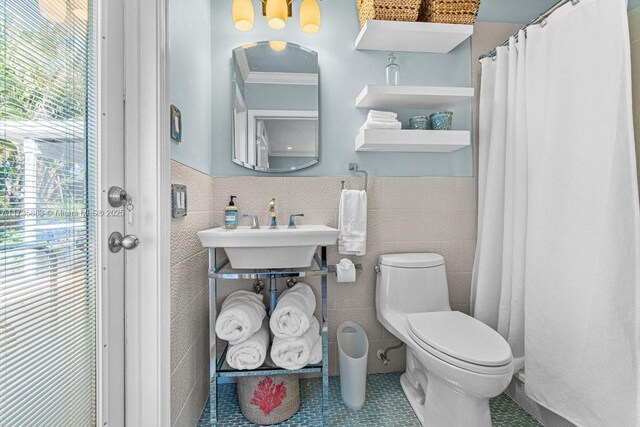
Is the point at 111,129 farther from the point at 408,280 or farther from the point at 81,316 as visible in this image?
the point at 408,280

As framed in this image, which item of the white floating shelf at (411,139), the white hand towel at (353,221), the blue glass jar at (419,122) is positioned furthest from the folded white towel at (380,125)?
the white hand towel at (353,221)

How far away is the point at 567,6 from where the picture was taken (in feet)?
4.59

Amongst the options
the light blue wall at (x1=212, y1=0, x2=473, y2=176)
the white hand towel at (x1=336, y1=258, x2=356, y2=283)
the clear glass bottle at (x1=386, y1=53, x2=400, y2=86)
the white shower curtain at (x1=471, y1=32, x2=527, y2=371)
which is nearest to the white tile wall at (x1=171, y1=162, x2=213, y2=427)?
the light blue wall at (x1=212, y1=0, x2=473, y2=176)

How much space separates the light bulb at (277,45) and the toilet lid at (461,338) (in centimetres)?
157

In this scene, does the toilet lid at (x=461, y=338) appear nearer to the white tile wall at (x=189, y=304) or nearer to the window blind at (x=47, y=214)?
the white tile wall at (x=189, y=304)

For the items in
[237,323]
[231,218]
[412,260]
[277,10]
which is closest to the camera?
[237,323]

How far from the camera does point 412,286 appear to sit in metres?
1.77

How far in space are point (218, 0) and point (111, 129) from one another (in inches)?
48.8

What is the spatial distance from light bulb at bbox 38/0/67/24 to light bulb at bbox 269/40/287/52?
1.19 m

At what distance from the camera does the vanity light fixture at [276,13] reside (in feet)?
5.14

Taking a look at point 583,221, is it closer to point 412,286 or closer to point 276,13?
point 412,286

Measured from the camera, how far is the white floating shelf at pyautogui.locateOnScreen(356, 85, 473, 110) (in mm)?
1733

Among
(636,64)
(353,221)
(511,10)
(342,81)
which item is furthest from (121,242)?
(511,10)

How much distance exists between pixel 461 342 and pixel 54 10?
1613 millimetres
